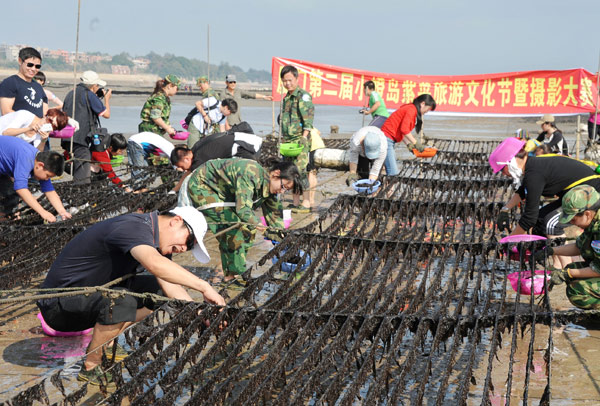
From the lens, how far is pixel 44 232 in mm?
5305

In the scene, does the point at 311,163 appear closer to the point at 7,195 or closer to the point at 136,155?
the point at 136,155

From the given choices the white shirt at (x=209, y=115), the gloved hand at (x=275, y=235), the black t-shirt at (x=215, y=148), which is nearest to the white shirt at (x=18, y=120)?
the black t-shirt at (x=215, y=148)

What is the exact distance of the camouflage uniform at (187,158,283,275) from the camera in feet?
16.4

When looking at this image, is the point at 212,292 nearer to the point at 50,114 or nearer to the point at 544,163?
the point at 544,163

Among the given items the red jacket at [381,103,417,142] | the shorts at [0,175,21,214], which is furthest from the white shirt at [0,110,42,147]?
the red jacket at [381,103,417,142]

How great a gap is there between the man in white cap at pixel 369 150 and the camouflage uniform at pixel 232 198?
107 inches

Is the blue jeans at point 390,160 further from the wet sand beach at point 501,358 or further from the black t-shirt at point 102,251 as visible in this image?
the black t-shirt at point 102,251

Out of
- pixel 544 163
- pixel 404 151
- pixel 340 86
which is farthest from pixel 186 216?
pixel 404 151

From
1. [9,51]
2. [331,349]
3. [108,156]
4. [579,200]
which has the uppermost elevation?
[9,51]

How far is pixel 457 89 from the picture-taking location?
1329 cm

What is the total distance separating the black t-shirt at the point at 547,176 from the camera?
16.5ft

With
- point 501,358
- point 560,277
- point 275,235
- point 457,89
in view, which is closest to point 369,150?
point 275,235

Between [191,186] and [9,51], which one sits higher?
[9,51]

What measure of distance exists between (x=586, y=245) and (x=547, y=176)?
0.87 meters
